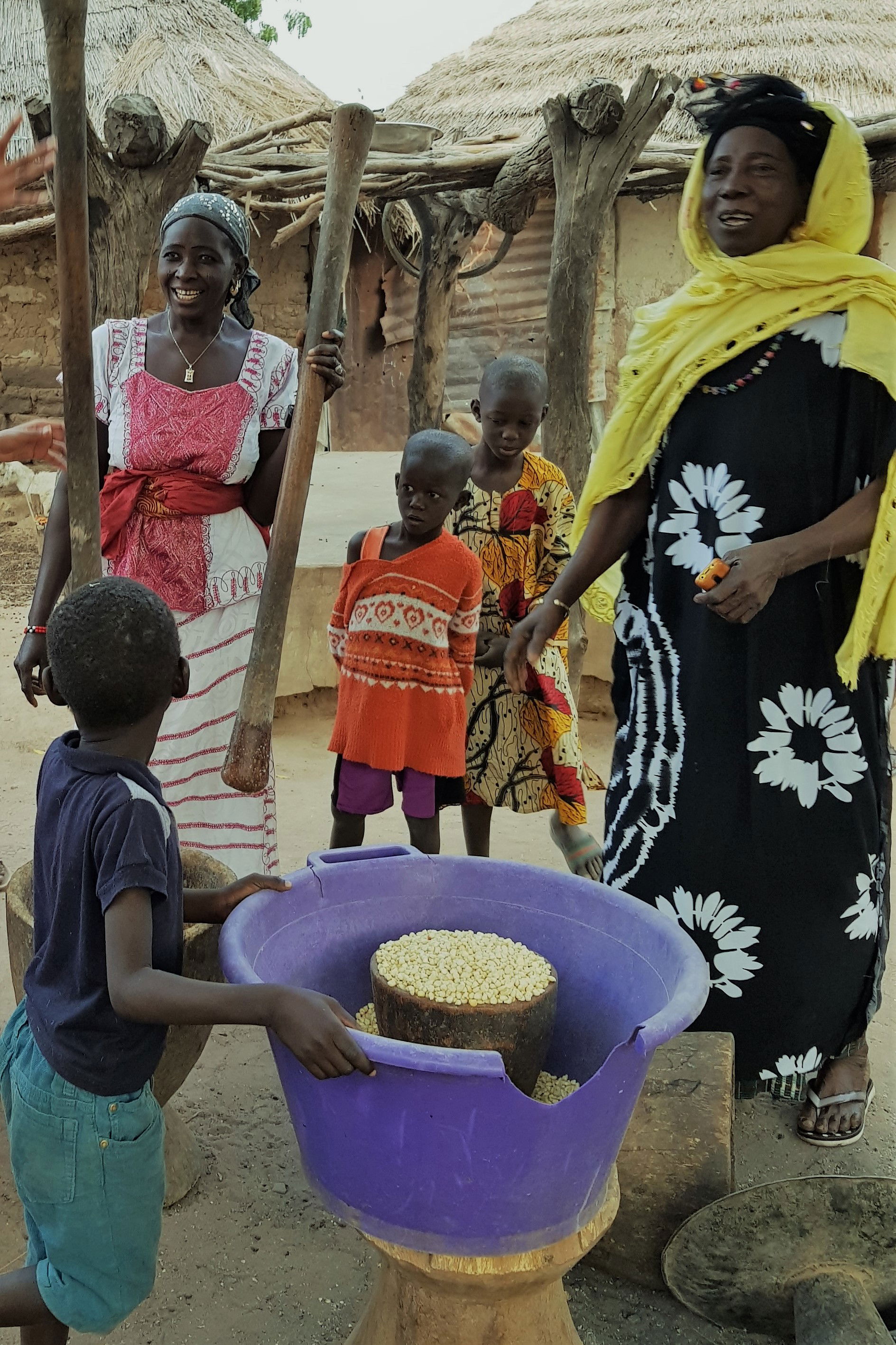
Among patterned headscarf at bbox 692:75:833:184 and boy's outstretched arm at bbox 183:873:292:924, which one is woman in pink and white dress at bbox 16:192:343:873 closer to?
boy's outstretched arm at bbox 183:873:292:924

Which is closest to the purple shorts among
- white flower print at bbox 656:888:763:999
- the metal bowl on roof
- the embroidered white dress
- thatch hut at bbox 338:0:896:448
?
the embroidered white dress

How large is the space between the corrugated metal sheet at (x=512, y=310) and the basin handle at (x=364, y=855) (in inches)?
240

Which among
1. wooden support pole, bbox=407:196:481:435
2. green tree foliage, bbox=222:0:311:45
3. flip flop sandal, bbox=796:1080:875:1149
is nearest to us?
flip flop sandal, bbox=796:1080:875:1149

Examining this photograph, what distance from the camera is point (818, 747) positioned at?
2.07m

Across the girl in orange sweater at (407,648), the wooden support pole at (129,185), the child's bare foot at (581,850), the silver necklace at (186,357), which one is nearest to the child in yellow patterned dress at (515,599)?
the child's bare foot at (581,850)

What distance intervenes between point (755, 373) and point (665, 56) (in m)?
7.83

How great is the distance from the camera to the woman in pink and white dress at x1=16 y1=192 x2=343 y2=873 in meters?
2.40

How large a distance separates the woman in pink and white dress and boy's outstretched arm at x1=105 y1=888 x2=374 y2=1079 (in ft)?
3.74

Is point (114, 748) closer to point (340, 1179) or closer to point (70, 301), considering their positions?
point (340, 1179)

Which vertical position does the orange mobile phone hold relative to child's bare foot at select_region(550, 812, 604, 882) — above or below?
above

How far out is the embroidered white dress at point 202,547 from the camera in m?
2.43

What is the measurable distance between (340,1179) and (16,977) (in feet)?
2.64

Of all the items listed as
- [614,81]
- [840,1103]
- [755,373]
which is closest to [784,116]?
[755,373]

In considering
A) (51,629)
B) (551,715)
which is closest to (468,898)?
(51,629)
